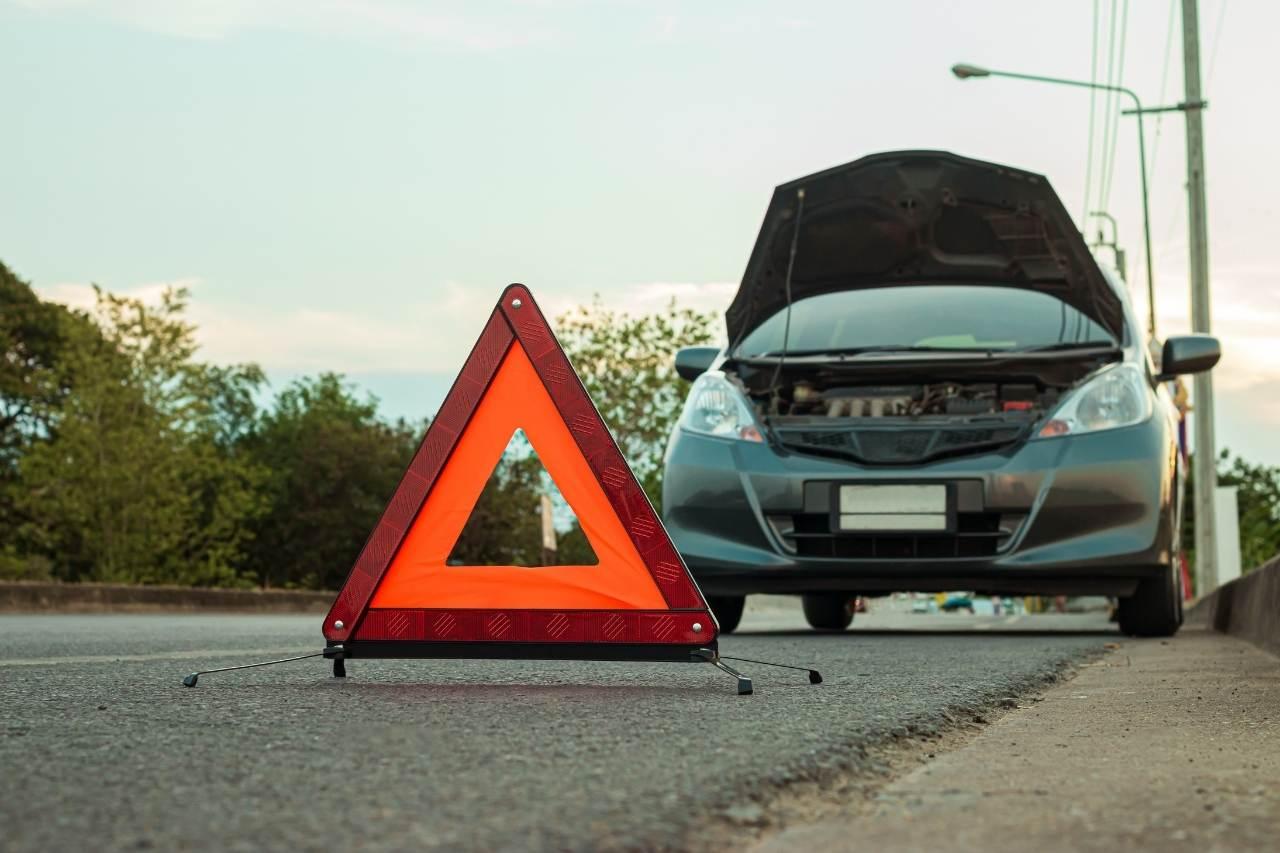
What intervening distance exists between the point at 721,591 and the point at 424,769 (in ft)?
17.4

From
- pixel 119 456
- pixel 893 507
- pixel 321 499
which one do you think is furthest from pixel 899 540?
pixel 321 499

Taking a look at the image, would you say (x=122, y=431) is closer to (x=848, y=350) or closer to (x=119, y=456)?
(x=119, y=456)

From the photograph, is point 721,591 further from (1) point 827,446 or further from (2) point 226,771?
(2) point 226,771

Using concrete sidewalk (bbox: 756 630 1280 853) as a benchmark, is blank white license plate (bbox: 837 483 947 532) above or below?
above

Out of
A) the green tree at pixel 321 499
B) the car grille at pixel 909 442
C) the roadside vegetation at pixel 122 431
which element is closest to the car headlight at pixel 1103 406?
the car grille at pixel 909 442

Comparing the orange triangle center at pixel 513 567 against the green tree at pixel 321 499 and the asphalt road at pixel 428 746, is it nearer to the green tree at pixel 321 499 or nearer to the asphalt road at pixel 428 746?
the asphalt road at pixel 428 746

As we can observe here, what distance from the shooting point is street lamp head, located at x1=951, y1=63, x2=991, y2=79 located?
27.6m

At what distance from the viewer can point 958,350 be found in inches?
318

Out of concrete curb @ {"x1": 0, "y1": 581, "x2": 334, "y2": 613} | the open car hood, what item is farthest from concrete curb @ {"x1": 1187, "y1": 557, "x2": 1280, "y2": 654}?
concrete curb @ {"x1": 0, "y1": 581, "x2": 334, "y2": 613}

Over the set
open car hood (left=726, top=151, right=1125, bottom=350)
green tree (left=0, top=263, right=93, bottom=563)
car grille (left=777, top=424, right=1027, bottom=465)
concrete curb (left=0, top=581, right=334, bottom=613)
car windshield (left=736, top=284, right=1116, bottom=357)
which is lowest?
concrete curb (left=0, top=581, right=334, bottom=613)

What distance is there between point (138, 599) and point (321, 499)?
4844 centimetres

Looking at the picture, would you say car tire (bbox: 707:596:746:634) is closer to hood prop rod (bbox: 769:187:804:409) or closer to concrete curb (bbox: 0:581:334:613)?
hood prop rod (bbox: 769:187:804:409)

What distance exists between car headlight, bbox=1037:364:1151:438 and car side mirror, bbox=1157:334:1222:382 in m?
0.57

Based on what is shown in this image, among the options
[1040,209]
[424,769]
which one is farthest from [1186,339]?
[424,769]
